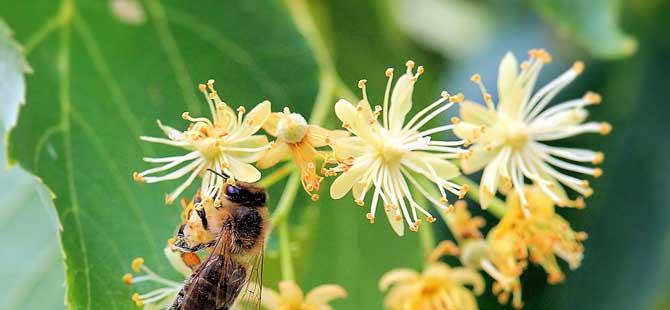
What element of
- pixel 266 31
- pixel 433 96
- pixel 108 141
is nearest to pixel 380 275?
pixel 433 96

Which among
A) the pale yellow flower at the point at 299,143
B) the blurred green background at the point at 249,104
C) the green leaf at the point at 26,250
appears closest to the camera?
the pale yellow flower at the point at 299,143

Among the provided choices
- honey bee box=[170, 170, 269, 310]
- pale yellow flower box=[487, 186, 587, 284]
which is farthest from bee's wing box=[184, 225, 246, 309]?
pale yellow flower box=[487, 186, 587, 284]

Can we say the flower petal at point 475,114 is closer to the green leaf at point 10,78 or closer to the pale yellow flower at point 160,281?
the pale yellow flower at point 160,281

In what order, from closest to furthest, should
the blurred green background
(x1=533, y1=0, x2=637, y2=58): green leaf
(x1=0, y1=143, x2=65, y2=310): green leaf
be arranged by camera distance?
the blurred green background → (x1=0, y1=143, x2=65, y2=310): green leaf → (x1=533, y1=0, x2=637, y2=58): green leaf

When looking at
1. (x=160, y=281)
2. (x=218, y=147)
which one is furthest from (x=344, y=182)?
(x=160, y=281)

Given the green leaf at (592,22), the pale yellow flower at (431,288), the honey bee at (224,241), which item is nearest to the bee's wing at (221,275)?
the honey bee at (224,241)

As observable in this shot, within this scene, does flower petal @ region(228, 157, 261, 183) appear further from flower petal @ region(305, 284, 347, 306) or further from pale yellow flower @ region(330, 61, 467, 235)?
flower petal @ region(305, 284, 347, 306)

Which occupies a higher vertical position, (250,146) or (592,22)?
(592,22)

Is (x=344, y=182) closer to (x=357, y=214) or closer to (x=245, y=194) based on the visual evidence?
(x=245, y=194)
